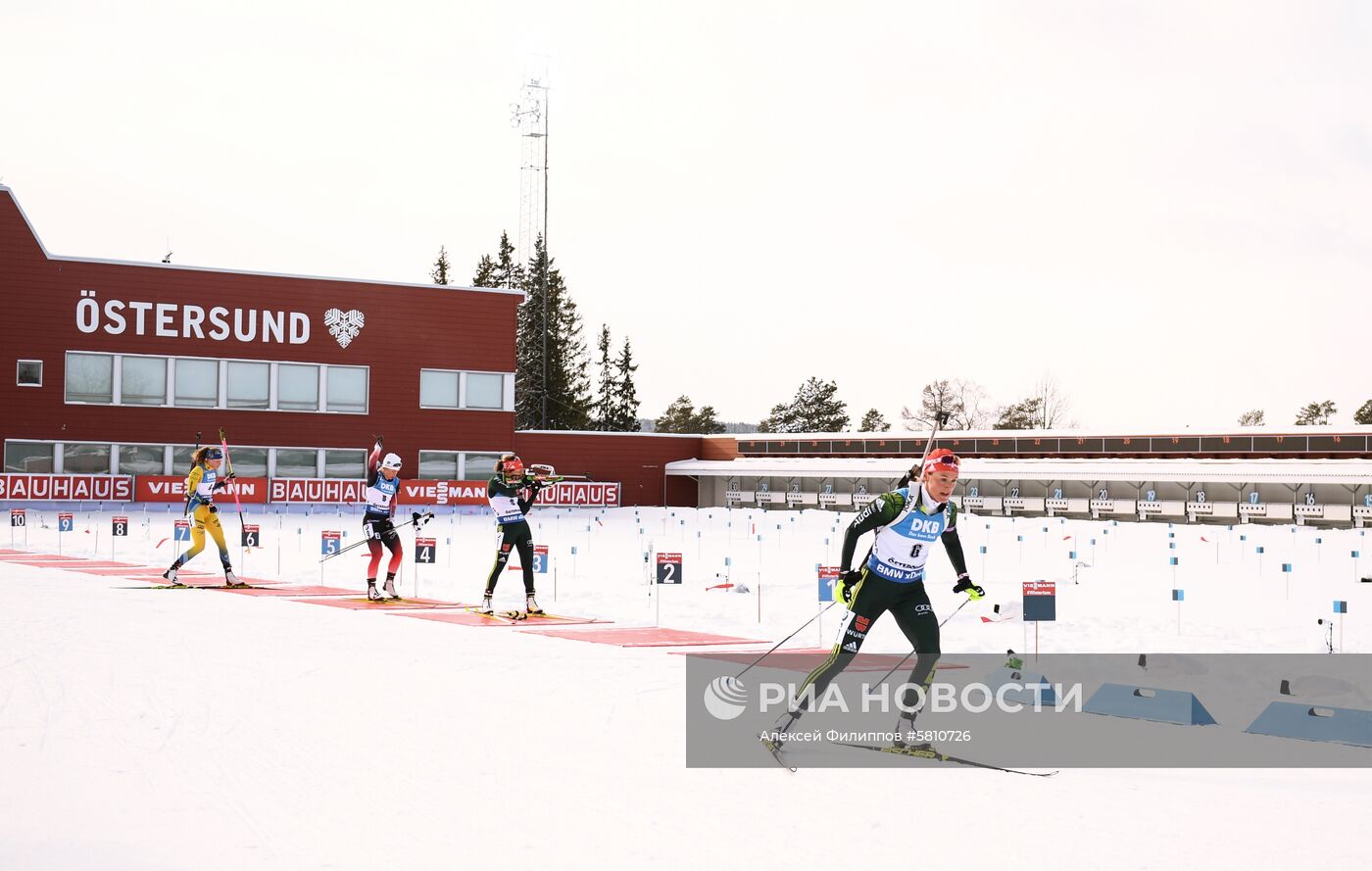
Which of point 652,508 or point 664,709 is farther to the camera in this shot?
point 652,508

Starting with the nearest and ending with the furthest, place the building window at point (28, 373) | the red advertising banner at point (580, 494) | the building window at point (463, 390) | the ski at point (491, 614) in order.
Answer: the ski at point (491, 614) < the building window at point (28, 373) < the building window at point (463, 390) < the red advertising banner at point (580, 494)

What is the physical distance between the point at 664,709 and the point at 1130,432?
52.5 metres

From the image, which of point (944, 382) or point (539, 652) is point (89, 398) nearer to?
point (539, 652)

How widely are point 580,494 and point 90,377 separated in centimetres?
2146

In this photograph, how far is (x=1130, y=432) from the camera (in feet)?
193

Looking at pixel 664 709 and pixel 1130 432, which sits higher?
pixel 1130 432

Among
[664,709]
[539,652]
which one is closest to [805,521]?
[539,652]

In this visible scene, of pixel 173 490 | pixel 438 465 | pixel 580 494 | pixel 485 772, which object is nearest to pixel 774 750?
pixel 485 772

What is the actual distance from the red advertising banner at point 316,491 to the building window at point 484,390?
7540mm

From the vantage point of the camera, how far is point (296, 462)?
56219 millimetres

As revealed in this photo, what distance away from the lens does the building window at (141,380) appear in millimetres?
53469

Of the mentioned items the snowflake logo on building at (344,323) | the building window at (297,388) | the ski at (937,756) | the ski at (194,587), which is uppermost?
the snowflake logo on building at (344,323)

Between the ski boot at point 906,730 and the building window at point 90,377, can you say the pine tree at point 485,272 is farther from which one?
the ski boot at point 906,730

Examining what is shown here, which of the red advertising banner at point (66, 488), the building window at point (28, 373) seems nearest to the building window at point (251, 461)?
the red advertising banner at point (66, 488)
